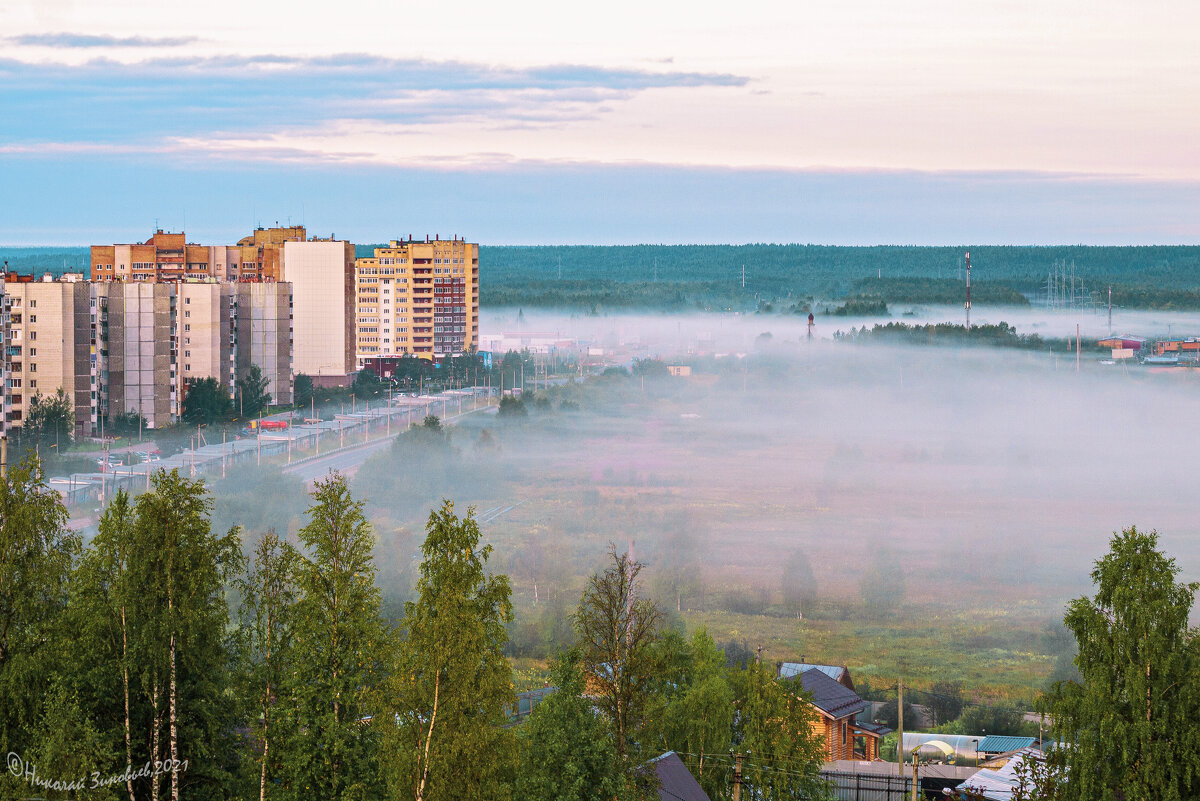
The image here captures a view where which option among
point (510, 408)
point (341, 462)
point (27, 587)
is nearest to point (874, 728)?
point (27, 587)

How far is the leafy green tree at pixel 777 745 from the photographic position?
73.1 feet

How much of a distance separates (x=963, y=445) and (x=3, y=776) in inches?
5920

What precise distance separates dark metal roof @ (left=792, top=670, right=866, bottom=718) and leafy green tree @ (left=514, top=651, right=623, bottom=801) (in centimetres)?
1428

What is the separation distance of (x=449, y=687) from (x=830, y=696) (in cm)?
1948

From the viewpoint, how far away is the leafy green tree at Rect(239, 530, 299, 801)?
1539 centimetres

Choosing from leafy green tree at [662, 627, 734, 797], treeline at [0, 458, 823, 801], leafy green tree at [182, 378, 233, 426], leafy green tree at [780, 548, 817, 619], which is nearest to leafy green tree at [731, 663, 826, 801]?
leafy green tree at [662, 627, 734, 797]

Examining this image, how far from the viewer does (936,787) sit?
91.6 feet

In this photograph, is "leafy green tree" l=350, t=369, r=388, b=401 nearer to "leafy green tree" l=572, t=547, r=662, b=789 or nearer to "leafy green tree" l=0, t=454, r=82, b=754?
"leafy green tree" l=572, t=547, r=662, b=789

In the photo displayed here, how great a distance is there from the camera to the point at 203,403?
7750cm

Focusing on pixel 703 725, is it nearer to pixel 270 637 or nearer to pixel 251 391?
pixel 270 637

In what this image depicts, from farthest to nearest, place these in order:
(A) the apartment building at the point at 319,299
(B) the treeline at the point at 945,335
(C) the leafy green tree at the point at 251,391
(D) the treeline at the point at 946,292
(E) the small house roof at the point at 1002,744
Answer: (D) the treeline at the point at 946,292, (B) the treeline at the point at 945,335, (A) the apartment building at the point at 319,299, (C) the leafy green tree at the point at 251,391, (E) the small house roof at the point at 1002,744

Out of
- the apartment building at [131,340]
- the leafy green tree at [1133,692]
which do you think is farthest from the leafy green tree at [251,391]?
the leafy green tree at [1133,692]

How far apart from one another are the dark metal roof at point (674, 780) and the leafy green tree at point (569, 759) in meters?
1.77

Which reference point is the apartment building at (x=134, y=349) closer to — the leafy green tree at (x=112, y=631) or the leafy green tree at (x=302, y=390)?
the leafy green tree at (x=302, y=390)
